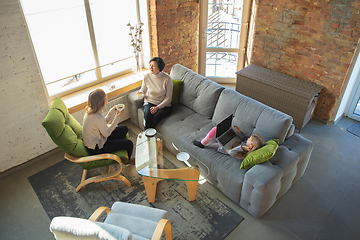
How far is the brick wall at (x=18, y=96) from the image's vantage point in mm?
2932

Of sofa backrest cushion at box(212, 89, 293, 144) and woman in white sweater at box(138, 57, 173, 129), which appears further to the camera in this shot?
woman in white sweater at box(138, 57, 173, 129)

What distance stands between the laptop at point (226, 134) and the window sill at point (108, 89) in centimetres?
186

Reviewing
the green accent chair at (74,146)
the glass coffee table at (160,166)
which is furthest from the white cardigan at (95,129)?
the glass coffee table at (160,166)

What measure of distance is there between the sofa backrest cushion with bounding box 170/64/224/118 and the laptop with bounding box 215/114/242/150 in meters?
0.56

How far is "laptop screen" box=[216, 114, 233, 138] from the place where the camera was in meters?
3.02

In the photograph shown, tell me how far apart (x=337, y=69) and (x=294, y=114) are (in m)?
0.90

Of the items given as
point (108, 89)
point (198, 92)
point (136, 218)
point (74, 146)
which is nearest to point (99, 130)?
point (74, 146)

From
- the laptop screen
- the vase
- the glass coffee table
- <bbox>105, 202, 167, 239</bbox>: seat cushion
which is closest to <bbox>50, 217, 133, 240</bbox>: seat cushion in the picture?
<bbox>105, 202, 167, 239</bbox>: seat cushion

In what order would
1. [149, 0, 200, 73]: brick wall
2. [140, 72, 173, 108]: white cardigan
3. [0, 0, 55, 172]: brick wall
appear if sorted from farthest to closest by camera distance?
1. [149, 0, 200, 73]: brick wall
2. [140, 72, 173, 108]: white cardigan
3. [0, 0, 55, 172]: brick wall

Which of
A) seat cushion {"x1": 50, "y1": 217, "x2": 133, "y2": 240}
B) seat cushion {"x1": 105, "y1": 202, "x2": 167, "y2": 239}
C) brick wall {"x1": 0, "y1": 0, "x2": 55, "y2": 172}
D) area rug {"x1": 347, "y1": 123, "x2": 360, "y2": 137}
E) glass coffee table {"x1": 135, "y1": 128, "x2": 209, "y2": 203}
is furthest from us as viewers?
area rug {"x1": 347, "y1": 123, "x2": 360, "y2": 137}

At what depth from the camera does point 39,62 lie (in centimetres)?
349

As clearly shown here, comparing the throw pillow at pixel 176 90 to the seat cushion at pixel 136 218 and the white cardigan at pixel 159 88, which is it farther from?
the seat cushion at pixel 136 218

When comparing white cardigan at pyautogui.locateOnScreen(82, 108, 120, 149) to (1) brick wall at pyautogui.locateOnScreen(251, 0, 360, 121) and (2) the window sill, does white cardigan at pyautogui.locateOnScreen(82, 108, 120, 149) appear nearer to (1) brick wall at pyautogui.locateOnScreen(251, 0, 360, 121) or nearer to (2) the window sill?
(2) the window sill

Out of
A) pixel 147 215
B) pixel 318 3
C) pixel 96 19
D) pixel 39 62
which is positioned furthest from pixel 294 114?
pixel 39 62
